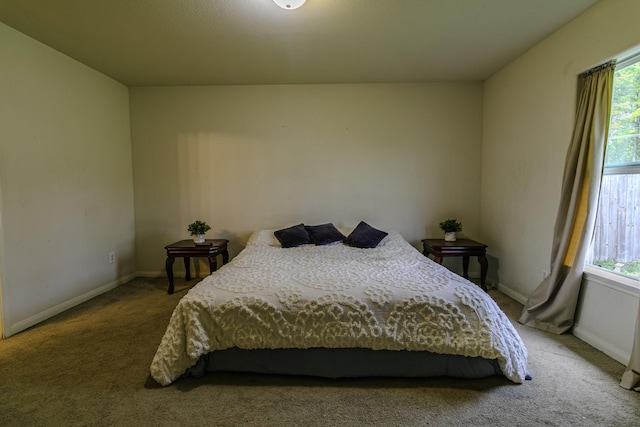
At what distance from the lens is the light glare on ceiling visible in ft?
6.57

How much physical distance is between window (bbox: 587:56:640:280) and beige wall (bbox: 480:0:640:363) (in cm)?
20

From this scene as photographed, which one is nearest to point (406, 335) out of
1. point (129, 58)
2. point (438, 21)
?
point (438, 21)

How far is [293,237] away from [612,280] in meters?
2.68

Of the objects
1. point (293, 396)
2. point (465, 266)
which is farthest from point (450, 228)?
point (293, 396)

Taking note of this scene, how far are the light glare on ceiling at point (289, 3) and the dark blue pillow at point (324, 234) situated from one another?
2152 mm

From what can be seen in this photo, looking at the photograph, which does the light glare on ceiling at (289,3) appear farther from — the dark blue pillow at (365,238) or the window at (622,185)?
the window at (622,185)

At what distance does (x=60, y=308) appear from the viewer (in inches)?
113

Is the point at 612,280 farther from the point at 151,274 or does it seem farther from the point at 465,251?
the point at 151,274

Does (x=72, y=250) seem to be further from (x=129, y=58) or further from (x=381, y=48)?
(x=381, y=48)

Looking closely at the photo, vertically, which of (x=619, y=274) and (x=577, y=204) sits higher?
(x=577, y=204)

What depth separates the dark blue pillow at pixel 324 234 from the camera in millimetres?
3324

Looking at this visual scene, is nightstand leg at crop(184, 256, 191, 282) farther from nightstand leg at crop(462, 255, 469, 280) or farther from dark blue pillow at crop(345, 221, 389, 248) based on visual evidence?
nightstand leg at crop(462, 255, 469, 280)

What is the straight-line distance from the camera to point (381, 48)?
2777 millimetres

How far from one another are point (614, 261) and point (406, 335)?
1.72 metres
